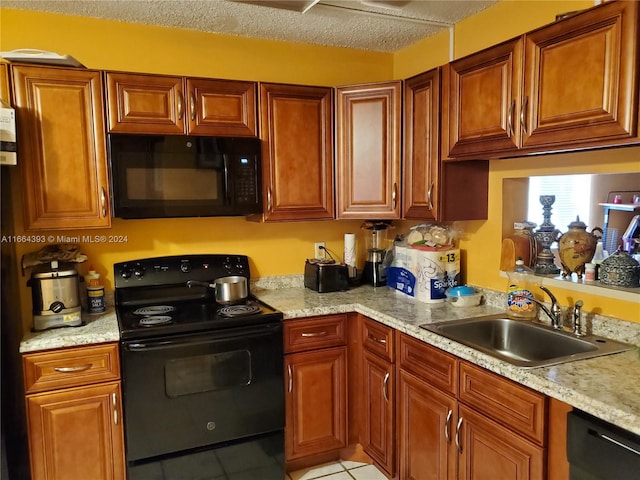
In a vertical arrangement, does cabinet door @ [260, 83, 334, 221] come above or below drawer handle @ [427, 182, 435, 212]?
above

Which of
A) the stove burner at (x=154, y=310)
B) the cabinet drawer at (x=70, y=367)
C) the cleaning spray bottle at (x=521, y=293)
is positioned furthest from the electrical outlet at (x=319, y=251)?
the cabinet drawer at (x=70, y=367)

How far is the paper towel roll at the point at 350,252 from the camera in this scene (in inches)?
117

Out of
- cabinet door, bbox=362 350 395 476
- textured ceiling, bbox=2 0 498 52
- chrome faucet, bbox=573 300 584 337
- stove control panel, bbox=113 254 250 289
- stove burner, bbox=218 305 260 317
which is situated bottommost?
cabinet door, bbox=362 350 395 476

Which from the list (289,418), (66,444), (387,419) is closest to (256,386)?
(289,418)

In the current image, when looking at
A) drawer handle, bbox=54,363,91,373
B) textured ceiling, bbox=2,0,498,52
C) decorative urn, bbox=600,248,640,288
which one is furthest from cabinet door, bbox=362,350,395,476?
textured ceiling, bbox=2,0,498,52

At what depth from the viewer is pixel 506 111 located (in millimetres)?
1938

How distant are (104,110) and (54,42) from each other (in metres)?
0.54

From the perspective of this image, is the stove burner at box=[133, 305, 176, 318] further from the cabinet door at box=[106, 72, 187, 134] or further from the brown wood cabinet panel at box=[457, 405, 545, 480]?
the brown wood cabinet panel at box=[457, 405, 545, 480]

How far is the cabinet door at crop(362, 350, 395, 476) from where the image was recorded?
2.32 meters

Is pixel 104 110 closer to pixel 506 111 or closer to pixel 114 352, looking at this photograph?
pixel 114 352

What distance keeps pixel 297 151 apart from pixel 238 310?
2.97 ft

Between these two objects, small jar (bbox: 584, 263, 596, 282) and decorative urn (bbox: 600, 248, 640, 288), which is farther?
Result: small jar (bbox: 584, 263, 596, 282)

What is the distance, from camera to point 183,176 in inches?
94.0

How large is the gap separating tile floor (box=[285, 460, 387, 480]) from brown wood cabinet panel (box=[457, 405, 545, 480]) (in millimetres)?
798
